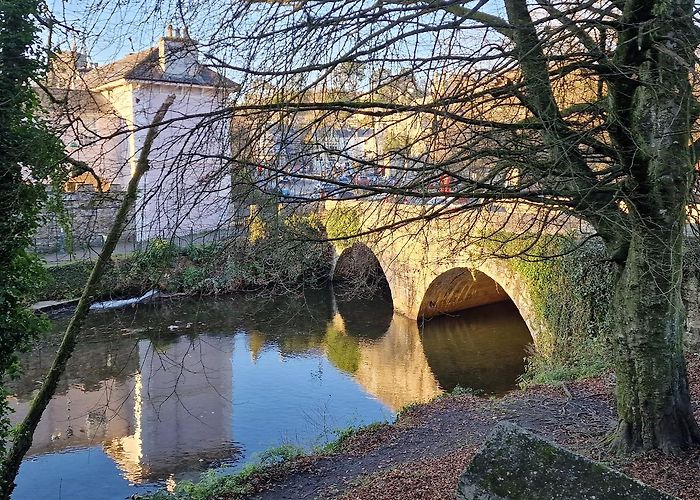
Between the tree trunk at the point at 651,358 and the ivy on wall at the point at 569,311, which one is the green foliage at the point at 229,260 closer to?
the tree trunk at the point at 651,358

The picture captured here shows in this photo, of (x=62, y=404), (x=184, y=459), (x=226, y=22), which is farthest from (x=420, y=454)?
(x=62, y=404)

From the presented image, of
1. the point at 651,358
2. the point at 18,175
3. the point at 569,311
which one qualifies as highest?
the point at 18,175

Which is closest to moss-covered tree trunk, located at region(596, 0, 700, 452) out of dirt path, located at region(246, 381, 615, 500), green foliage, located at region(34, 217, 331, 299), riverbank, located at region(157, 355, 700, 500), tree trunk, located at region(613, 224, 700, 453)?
tree trunk, located at region(613, 224, 700, 453)

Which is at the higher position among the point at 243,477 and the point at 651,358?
the point at 651,358

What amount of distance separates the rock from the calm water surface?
3.76 m

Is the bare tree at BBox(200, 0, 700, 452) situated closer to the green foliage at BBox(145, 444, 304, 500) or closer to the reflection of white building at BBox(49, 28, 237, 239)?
the reflection of white building at BBox(49, 28, 237, 239)

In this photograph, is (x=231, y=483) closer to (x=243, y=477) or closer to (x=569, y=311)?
(x=243, y=477)

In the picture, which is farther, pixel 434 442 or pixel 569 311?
pixel 569 311

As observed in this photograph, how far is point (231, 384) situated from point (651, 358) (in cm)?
982

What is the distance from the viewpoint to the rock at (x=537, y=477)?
251cm

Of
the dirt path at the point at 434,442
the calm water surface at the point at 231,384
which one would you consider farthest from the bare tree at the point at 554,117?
the calm water surface at the point at 231,384

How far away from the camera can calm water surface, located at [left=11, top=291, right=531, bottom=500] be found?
9453 millimetres

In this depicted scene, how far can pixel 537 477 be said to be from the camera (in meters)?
2.57

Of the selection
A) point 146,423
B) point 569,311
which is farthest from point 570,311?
point 146,423
